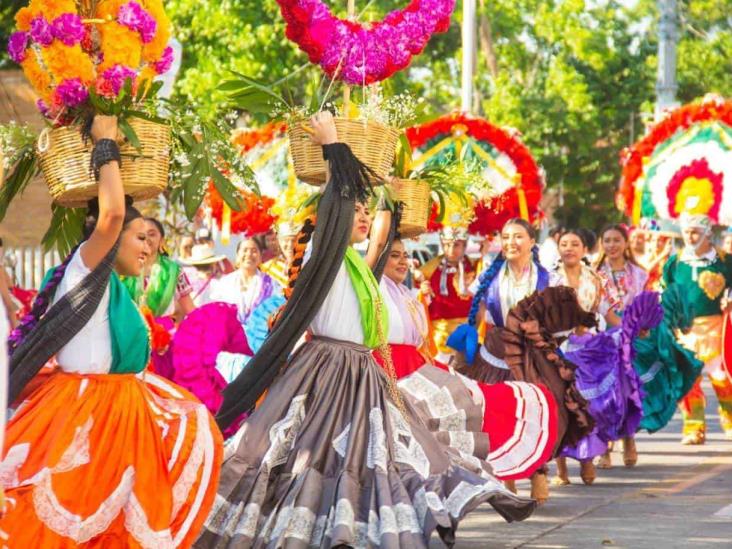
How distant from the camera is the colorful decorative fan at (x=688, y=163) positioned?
575 inches

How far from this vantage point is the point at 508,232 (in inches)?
424

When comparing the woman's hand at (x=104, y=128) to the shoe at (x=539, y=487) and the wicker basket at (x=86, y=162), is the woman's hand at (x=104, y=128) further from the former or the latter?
the shoe at (x=539, y=487)

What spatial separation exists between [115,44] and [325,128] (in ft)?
4.13

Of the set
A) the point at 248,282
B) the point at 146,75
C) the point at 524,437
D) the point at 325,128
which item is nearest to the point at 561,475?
the point at 524,437

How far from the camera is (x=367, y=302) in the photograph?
792 cm

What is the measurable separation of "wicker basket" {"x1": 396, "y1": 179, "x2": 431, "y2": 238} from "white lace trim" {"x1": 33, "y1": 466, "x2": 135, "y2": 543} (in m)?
3.02

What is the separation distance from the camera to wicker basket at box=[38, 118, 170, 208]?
21.8 feet

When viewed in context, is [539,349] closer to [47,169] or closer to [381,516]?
[381,516]

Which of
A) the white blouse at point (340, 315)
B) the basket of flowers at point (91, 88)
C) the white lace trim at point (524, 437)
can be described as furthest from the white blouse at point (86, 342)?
the white lace trim at point (524, 437)

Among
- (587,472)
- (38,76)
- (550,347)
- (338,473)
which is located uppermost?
(38,76)

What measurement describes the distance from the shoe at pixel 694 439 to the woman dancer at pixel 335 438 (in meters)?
5.91

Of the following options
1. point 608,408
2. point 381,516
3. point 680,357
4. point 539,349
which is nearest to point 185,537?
point 381,516

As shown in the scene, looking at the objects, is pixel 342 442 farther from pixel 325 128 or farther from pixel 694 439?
pixel 694 439

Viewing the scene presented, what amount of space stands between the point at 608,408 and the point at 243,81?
489cm
